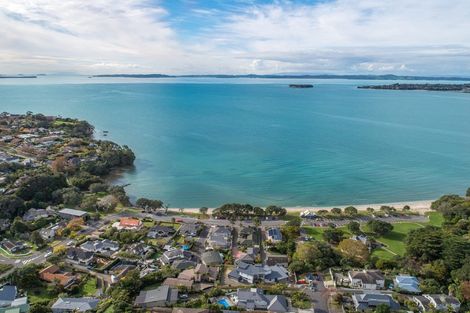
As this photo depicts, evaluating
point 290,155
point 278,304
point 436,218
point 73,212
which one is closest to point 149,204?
point 73,212

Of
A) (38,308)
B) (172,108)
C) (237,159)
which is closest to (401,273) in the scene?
(38,308)

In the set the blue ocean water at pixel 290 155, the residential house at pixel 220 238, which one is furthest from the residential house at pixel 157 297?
the blue ocean water at pixel 290 155

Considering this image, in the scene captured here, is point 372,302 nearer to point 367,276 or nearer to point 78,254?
point 367,276

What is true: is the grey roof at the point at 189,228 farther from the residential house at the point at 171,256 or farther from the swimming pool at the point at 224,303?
the swimming pool at the point at 224,303

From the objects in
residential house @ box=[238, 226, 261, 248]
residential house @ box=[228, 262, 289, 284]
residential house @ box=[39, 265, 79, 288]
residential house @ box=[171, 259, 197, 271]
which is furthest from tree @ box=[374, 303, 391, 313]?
residential house @ box=[39, 265, 79, 288]

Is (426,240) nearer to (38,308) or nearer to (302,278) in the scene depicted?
(302,278)
